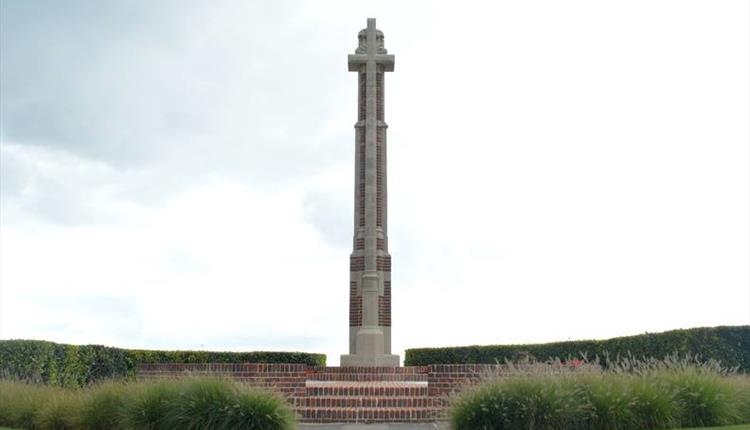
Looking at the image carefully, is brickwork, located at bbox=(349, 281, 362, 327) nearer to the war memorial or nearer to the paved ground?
the war memorial

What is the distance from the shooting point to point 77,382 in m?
17.9

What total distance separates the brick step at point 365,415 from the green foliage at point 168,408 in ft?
10.4

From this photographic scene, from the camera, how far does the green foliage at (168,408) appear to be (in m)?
9.31

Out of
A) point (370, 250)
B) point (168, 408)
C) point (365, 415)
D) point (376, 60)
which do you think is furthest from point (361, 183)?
point (168, 408)

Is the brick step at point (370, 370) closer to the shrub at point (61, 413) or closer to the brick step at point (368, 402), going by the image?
the brick step at point (368, 402)

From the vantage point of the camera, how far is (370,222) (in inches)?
938

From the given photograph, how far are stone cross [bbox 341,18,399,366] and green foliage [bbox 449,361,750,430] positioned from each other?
1291 centimetres

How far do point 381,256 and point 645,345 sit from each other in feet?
30.5

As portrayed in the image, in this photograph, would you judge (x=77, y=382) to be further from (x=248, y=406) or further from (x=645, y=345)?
(x=645, y=345)

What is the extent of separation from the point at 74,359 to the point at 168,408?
32.3 ft

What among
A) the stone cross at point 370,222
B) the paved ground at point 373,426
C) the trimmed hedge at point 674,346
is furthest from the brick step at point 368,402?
the stone cross at point 370,222

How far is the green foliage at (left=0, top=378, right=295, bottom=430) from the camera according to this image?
9.31 m

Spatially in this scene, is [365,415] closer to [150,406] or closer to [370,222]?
[150,406]

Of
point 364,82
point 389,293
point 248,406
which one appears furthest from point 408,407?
point 364,82
